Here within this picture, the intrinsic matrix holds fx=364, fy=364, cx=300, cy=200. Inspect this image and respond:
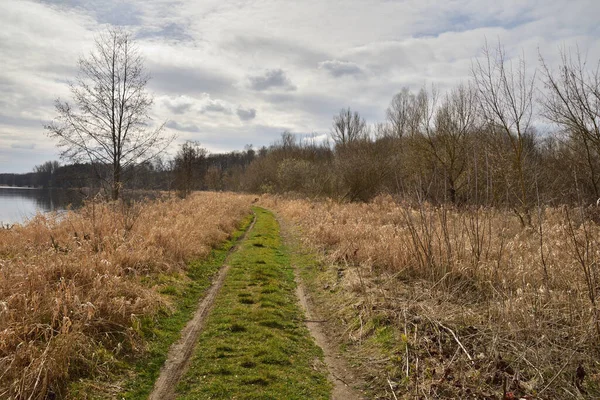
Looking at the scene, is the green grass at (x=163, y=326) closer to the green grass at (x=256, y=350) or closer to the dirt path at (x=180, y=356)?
the dirt path at (x=180, y=356)

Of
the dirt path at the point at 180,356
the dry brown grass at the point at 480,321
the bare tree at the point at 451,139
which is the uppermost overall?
the bare tree at the point at 451,139

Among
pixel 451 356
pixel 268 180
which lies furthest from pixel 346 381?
pixel 268 180

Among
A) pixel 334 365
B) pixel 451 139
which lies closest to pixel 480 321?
pixel 334 365

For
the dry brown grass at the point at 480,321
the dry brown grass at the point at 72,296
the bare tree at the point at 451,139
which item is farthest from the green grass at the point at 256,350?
the bare tree at the point at 451,139

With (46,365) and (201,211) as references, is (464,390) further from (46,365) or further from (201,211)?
(201,211)

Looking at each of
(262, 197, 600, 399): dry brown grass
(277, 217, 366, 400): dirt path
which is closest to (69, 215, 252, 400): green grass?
(277, 217, 366, 400): dirt path

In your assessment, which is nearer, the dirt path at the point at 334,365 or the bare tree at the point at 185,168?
the dirt path at the point at 334,365

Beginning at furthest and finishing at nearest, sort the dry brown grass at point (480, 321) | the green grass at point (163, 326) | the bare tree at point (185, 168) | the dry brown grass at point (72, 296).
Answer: the bare tree at point (185, 168) < the green grass at point (163, 326) < the dry brown grass at point (72, 296) < the dry brown grass at point (480, 321)

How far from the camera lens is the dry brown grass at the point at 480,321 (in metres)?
3.71

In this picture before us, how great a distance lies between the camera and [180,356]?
4938 millimetres

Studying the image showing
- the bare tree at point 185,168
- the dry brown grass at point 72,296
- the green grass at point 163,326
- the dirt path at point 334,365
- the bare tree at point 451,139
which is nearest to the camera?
the dry brown grass at point 72,296

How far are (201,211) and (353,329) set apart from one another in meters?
10.7

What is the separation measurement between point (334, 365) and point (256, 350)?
3.57 feet

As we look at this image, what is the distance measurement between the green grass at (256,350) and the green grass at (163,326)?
17.1 inches
